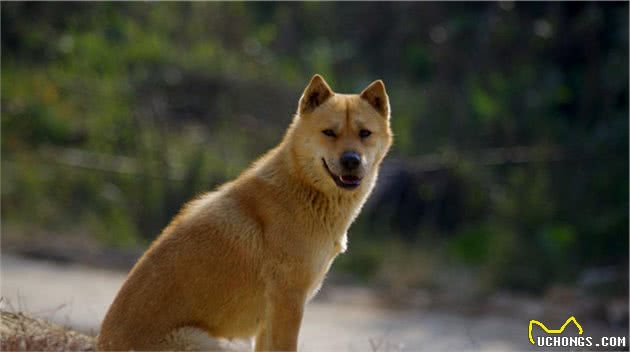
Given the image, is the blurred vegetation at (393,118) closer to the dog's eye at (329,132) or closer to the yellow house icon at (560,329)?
the yellow house icon at (560,329)

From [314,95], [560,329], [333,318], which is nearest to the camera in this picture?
[314,95]

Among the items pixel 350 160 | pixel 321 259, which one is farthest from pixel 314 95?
pixel 321 259

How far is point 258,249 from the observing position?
529cm

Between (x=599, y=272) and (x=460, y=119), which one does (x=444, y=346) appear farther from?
(x=460, y=119)

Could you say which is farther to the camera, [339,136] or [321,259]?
[339,136]

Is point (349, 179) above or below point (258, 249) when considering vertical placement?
above

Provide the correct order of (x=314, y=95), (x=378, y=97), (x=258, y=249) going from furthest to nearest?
(x=378, y=97), (x=314, y=95), (x=258, y=249)

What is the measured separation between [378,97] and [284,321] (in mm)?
1661

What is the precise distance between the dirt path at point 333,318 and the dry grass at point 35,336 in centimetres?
258

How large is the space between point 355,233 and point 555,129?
360 cm

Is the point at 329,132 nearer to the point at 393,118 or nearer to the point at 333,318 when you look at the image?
the point at 333,318

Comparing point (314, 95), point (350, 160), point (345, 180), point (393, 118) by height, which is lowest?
point (345, 180)

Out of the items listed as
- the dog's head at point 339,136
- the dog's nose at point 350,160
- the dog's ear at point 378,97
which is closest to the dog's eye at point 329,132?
the dog's head at point 339,136

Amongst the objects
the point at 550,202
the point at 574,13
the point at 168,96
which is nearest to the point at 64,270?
the point at 168,96
